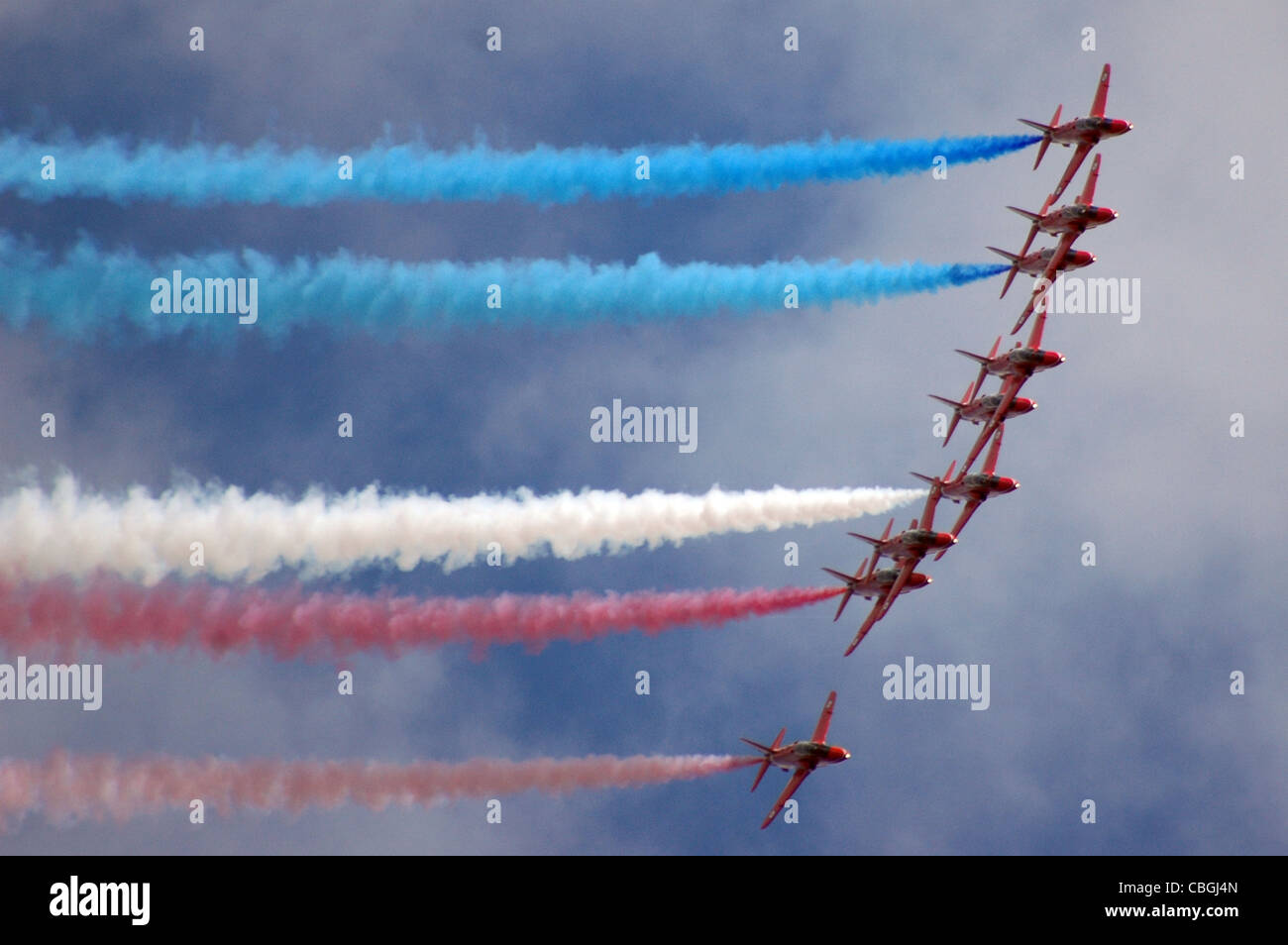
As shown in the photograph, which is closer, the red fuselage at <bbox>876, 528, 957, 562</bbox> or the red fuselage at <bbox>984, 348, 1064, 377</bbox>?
the red fuselage at <bbox>876, 528, 957, 562</bbox>

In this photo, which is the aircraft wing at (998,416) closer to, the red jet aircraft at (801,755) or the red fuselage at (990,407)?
the red fuselage at (990,407)

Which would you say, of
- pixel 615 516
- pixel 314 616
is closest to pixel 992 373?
pixel 615 516

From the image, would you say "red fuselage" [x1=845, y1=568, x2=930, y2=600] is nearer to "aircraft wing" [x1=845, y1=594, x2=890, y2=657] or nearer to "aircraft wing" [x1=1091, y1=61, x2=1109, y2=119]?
"aircraft wing" [x1=845, y1=594, x2=890, y2=657]

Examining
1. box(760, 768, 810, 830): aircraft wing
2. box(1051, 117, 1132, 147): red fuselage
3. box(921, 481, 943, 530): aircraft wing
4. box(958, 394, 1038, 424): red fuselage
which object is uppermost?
box(1051, 117, 1132, 147): red fuselage

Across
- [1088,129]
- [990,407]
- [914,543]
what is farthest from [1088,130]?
[914,543]

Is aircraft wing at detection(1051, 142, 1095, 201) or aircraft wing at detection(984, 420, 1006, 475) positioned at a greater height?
aircraft wing at detection(1051, 142, 1095, 201)

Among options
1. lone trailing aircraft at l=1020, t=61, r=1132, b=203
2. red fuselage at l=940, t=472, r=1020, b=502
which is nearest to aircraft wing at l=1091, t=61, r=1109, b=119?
lone trailing aircraft at l=1020, t=61, r=1132, b=203

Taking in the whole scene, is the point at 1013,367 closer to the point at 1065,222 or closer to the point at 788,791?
the point at 1065,222

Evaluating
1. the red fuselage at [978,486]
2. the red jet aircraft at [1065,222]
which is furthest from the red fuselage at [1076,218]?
the red fuselage at [978,486]
